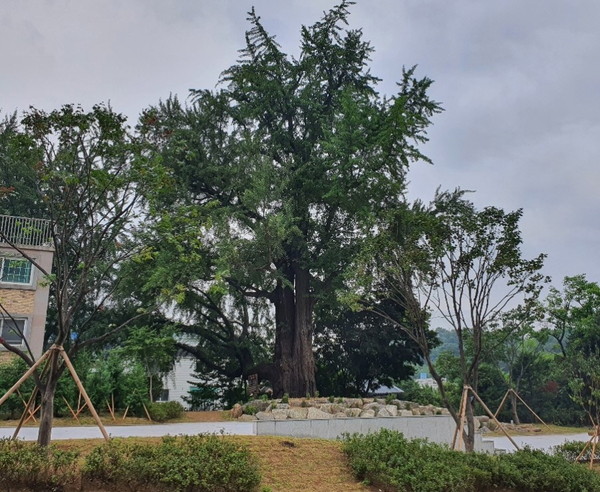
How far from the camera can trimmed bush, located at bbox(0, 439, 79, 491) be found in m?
5.87

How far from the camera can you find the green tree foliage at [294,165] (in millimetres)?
17594

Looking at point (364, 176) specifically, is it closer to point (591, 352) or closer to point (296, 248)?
point (296, 248)

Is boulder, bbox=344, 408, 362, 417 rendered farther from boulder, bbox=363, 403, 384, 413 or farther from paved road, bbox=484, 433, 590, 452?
paved road, bbox=484, 433, 590, 452

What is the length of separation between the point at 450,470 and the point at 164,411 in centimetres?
833

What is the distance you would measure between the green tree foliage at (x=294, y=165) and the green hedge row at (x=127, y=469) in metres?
9.76

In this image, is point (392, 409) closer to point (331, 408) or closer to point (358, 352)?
point (331, 408)

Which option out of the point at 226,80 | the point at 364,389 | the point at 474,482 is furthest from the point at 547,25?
the point at 364,389

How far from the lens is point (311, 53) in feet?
68.7

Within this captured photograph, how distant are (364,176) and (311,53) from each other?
20.3 ft

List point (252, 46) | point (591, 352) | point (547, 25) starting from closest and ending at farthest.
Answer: point (547, 25)
point (252, 46)
point (591, 352)

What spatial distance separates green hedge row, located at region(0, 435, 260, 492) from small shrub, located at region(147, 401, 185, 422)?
22.8 ft

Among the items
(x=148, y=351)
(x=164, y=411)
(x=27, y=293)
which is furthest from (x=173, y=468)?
(x=27, y=293)

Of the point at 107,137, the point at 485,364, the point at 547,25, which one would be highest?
the point at 547,25

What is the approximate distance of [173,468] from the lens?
6305 millimetres
